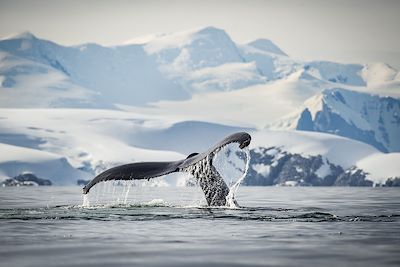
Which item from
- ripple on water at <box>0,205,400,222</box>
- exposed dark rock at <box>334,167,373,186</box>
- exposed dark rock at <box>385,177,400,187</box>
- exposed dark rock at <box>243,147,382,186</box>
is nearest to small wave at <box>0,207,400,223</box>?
ripple on water at <box>0,205,400,222</box>

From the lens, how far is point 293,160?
570 feet

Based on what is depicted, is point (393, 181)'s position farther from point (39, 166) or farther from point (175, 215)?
point (175, 215)

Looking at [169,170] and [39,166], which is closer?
[169,170]

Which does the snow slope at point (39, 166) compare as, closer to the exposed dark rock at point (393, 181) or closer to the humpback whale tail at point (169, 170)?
the exposed dark rock at point (393, 181)

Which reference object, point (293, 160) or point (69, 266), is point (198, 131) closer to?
point (293, 160)

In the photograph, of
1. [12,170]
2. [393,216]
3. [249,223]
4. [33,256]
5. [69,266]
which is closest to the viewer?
[69,266]

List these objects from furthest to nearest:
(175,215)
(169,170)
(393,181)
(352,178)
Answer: (352,178) < (393,181) < (175,215) < (169,170)

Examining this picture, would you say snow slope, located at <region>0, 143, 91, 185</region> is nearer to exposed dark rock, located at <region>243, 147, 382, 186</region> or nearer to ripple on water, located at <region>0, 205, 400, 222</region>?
exposed dark rock, located at <region>243, 147, 382, 186</region>

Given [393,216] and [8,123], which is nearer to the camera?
[393,216]

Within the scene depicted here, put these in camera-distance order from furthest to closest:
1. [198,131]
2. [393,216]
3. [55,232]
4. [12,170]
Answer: [198,131]
[12,170]
[393,216]
[55,232]

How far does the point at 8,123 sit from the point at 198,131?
4256 cm

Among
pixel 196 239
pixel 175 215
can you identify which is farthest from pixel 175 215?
pixel 196 239

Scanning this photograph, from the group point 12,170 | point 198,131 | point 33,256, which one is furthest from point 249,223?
point 198,131

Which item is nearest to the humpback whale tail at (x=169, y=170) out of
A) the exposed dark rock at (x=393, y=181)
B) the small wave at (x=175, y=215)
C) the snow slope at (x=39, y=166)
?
the small wave at (x=175, y=215)
